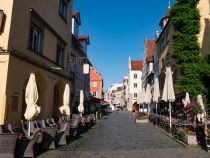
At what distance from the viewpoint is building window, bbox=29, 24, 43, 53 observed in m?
15.4

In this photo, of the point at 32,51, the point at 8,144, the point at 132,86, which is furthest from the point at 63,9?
the point at 132,86

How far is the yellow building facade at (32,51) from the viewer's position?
39.2ft

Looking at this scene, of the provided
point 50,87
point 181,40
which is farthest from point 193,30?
point 50,87

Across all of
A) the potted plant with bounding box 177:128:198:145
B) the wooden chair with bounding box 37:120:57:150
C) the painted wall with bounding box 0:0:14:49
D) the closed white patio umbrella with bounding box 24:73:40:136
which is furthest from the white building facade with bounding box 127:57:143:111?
the closed white patio umbrella with bounding box 24:73:40:136

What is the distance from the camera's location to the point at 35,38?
1609 centimetres

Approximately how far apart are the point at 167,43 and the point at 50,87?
826 inches

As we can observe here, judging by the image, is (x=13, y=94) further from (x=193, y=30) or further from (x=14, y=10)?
(x=193, y=30)

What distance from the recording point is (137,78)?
94.4 m

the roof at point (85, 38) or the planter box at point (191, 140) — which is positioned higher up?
the roof at point (85, 38)

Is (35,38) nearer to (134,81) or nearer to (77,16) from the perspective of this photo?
(77,16)

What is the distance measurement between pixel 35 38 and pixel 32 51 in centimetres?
141

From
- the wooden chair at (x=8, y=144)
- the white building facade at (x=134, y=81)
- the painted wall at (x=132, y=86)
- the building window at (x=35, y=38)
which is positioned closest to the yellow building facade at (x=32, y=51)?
the building window at (x=35, y=38)

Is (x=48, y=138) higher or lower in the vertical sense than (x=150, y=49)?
lower

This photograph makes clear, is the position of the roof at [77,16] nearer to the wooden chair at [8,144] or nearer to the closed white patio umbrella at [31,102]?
the closed white patio umbrella at [31,102]
